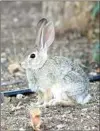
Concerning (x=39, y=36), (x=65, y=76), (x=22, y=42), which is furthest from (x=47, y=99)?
(x=22, y=42)

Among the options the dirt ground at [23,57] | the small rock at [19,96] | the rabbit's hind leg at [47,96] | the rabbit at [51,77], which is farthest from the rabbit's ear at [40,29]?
the small rock at [19,96]

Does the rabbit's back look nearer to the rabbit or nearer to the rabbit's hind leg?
the rabbit

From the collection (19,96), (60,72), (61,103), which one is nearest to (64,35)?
(19,96)

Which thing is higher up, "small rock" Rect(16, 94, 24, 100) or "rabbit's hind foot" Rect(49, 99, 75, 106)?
"small rock" Rect(16, 94, 24, 100)

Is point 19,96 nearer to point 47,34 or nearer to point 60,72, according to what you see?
point 60,72

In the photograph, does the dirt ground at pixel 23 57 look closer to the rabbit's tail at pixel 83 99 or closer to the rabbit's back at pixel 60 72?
the rabbit's tail at pixel 83 99

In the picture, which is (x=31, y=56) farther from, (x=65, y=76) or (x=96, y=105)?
(x=96, y=105)

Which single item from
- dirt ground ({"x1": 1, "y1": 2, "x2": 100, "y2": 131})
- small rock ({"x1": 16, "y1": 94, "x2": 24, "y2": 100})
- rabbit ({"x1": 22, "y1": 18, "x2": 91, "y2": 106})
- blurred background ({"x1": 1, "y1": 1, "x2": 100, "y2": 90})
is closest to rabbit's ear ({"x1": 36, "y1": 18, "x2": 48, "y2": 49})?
rabbit ({"x1": 22, "y1": 18, "x2": 91, "y2": 106})
